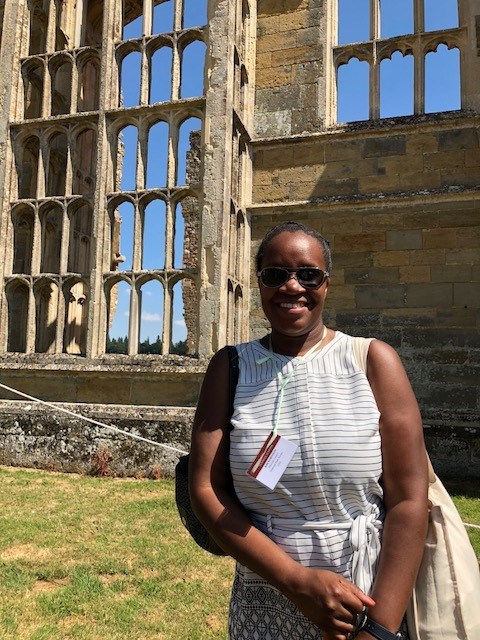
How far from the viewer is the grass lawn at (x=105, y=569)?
2.79 meters

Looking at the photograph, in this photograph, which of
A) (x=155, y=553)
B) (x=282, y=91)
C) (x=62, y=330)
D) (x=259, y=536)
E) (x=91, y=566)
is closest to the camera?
(x=259, y=536)

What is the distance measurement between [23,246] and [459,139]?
6.54 m

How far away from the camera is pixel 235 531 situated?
133 centimetres

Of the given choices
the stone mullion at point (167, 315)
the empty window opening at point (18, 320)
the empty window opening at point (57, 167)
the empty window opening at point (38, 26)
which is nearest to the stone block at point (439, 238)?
the stone mullion at point (167, 315)

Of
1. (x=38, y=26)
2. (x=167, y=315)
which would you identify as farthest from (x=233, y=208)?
(x=38, y=26)

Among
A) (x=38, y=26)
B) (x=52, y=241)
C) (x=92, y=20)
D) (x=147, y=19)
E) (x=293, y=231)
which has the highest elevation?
(x=92, y=20)

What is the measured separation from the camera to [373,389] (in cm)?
136

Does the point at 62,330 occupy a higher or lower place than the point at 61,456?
higher

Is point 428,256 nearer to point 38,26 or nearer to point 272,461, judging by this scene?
point 272,461

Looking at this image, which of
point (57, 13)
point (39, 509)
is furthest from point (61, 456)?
point (57, 13)

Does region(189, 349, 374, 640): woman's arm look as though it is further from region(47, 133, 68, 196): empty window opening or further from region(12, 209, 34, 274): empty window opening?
region(47, 133, 68, 196): empty window opening

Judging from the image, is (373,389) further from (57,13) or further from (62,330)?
(57,13)

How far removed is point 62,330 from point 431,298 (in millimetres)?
4957

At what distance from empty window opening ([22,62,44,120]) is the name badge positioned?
8.27 metres
